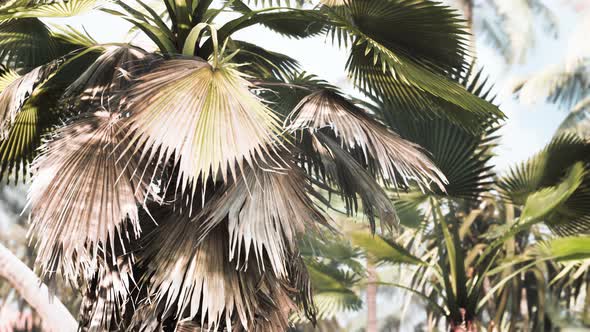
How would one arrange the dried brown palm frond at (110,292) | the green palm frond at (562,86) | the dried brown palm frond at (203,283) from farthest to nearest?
1. the green palm frond at (562,86)
2. the dried brown palm frond at (110,292)
3. the dried brown palm frond at (203,283)

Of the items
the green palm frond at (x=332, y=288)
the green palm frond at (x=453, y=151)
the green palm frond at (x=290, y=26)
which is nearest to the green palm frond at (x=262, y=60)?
the green palm frond at (x=290, y=26)

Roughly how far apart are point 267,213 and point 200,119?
0.65 metres

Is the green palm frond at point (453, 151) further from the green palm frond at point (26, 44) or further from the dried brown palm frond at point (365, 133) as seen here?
the green palm frond at point (26, 44)

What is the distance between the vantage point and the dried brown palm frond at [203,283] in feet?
15.0

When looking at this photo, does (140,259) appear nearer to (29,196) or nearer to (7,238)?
(29,196)

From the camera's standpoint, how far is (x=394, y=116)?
7207mm

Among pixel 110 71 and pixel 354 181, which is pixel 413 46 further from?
pixel 110 71

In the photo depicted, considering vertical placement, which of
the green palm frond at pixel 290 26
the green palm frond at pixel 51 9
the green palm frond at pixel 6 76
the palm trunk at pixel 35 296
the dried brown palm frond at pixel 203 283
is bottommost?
the palm trunk at pixel 35 296

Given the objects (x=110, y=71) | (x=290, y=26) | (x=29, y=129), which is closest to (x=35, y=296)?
(x=29, y=129)

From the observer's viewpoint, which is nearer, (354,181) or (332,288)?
(354,181)

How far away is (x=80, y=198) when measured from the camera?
4426 mm

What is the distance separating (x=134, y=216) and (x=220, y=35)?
1.53 m

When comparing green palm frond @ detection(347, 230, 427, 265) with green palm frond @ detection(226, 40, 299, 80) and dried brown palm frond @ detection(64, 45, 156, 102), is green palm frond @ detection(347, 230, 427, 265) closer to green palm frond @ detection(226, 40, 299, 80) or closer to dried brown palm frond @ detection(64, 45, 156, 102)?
green palm frond @ detection(226, 40, 299, 80)

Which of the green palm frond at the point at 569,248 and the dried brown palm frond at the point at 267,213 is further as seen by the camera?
the green palm frond at the point at 569,248
